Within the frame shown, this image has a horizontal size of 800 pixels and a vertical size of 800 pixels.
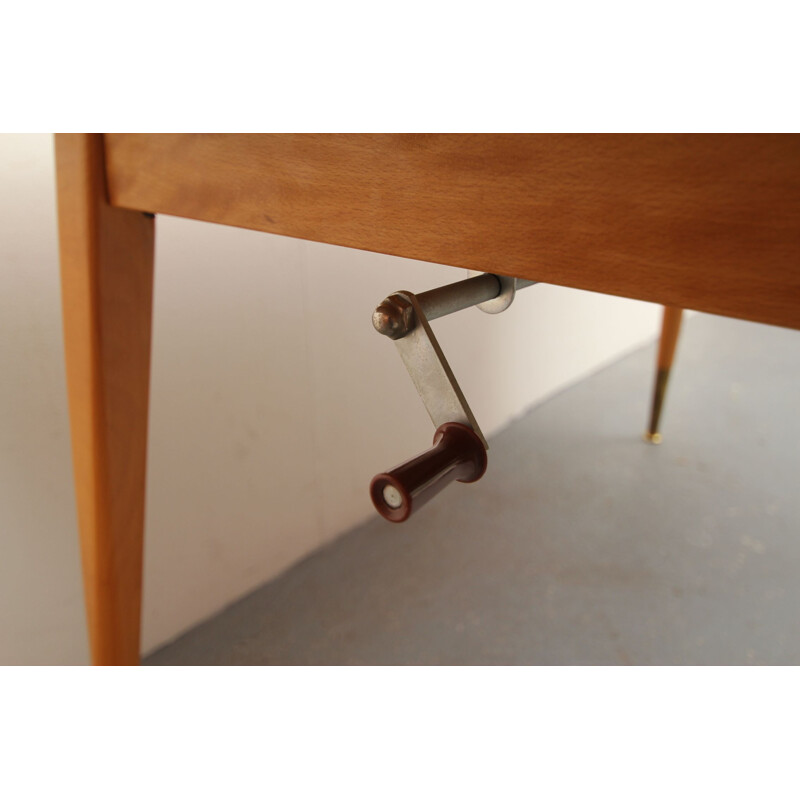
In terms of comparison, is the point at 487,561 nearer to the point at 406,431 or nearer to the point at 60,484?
the point at 406,431

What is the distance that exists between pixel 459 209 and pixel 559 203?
4 cm

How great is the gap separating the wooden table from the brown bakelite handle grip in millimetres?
77

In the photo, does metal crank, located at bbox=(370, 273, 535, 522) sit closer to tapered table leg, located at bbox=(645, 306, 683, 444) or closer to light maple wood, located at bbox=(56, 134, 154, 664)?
light maple wood, located at bbox=(56, 134, 154, 664)

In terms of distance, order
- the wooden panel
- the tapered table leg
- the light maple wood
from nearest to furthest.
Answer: the wooden panel, the light maple wood, the tapered table leg

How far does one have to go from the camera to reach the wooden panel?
0.23 m

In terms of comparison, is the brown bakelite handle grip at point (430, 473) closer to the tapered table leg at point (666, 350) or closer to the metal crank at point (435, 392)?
the metal crank at point (435, 392)

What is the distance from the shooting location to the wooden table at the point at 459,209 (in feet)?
0.76

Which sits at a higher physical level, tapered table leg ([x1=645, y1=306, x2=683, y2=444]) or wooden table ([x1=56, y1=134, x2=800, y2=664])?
wooden table ([x1=56, y1=134, x2=800, y2=664])

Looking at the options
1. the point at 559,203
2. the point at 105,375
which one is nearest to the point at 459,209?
the point at 559,203

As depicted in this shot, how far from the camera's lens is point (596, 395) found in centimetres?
150

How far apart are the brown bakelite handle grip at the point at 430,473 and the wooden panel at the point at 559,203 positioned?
0.08 m

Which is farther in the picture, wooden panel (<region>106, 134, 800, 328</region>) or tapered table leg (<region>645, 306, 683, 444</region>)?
tapered table leg (<region>645, 306, 683, 444</region>)

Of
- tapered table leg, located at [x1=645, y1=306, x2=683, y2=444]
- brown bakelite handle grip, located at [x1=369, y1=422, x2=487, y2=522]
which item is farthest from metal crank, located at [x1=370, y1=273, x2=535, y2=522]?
tapered table leg, located at [x1=645, y1=306, x2=683, y2=444]

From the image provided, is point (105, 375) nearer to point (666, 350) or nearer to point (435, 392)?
point (435, 392)
